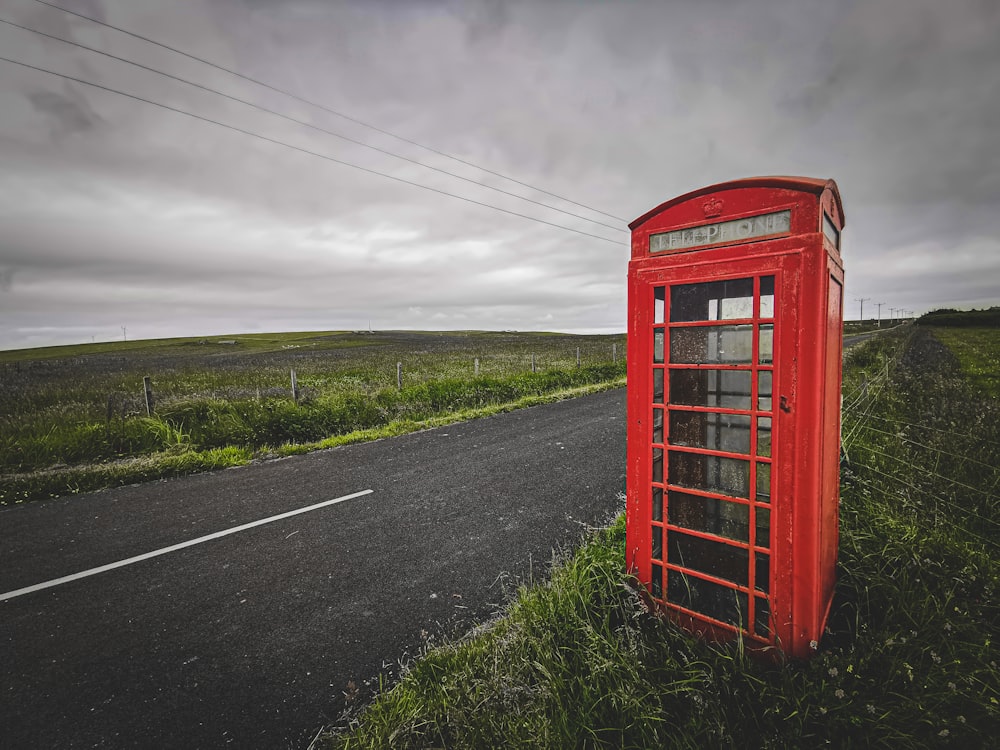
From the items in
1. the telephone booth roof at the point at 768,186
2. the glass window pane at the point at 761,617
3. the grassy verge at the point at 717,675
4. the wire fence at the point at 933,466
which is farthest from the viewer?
the wire fence at the point at 933,466

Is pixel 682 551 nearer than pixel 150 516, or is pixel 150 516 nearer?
pixel 682 551

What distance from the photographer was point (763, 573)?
237 centimetres

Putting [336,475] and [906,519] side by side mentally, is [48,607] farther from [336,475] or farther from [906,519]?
[906,519]

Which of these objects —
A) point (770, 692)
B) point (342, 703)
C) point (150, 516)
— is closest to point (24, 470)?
point (150, 516)

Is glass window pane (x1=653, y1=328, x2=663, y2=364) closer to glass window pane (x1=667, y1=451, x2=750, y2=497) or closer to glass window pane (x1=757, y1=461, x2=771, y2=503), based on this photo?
glass window pane (x1=667, y1=451, x2=750, y2=497)

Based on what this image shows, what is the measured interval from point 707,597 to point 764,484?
2.55 ft

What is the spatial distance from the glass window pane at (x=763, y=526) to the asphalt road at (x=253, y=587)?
196cm

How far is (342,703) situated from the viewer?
2.54m

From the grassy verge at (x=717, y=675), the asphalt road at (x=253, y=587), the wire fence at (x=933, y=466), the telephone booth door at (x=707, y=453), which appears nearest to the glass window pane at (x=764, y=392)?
the telephone booth door at (x=707, y=453)

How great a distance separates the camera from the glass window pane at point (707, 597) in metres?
2.45

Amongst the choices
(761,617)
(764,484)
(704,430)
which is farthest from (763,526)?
(704,430)

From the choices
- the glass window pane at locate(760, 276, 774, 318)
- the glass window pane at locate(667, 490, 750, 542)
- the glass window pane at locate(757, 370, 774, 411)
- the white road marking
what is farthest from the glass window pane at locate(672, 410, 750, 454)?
the white road marking

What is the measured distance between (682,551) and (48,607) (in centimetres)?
497

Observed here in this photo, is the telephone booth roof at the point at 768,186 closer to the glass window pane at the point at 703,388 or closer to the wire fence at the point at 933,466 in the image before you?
the glass window pane at the point at 703,388
